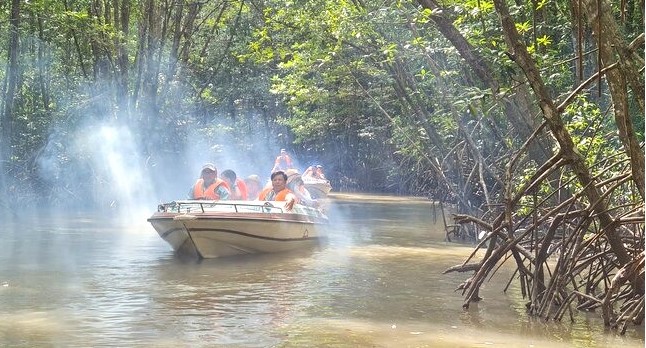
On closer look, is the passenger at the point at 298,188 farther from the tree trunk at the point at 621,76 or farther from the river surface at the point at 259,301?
the tree trunk at the point at 621,76

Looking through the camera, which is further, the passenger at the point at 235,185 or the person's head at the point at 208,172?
the passenger at the point at 235,185

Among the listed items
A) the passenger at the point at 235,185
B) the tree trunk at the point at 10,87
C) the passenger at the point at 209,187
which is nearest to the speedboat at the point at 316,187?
the tree trunk at the point at 10,87

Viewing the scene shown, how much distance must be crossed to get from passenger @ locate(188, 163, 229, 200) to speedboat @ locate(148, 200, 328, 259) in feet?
2.42

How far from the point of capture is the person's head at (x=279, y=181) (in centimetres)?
1424

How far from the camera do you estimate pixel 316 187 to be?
25938 millimetres

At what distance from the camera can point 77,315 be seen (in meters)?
8.54

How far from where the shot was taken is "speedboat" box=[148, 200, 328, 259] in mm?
12547

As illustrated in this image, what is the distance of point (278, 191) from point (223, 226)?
1846 millimetres

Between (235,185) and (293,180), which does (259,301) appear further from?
(293,180)

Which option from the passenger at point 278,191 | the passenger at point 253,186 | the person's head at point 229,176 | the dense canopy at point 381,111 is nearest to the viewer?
the dense canopy at point 381,111

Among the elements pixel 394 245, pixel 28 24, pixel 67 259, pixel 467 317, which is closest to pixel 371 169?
pixel 28 24

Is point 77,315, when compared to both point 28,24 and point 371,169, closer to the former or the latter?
point 28,24

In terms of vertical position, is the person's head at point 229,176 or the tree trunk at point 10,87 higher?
the tree trunk at point 10,87

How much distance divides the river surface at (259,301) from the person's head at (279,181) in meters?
1.06
